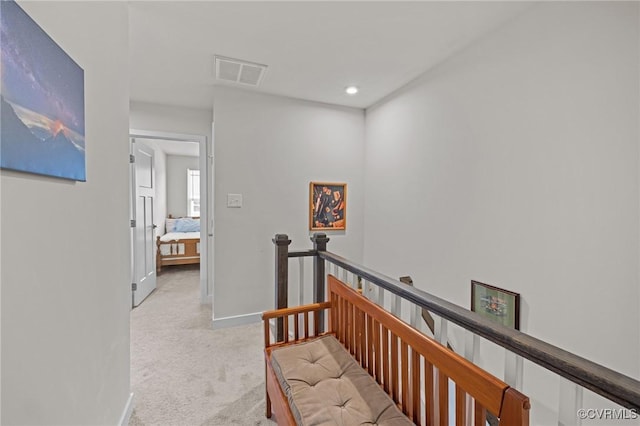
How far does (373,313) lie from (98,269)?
1.28 meters

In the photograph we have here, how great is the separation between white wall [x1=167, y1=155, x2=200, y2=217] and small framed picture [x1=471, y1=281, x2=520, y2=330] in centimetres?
608

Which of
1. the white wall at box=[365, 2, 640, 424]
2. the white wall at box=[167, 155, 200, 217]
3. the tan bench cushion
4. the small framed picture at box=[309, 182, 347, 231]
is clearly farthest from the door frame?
the white wall at box=[167, 155, 200, 217]

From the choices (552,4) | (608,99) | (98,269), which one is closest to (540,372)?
(608,99)

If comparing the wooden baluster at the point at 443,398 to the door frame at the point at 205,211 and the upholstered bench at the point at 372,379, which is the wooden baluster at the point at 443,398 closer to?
the upholstered bench at the point at 372,379

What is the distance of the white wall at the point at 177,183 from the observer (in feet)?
20.3

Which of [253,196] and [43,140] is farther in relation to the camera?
[253,196]

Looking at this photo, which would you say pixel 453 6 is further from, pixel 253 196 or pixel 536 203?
pixel 253 196

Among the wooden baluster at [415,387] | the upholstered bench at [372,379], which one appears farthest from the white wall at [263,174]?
the wooden baluster at [415,387]

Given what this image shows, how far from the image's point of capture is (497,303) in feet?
6.07

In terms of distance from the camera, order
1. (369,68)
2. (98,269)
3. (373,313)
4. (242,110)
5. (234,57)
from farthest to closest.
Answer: (242,110) < (369,68) < (234,57) < (373,313) < (98,269)

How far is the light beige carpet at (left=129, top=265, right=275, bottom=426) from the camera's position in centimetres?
169

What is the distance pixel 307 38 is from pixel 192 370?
2.60 m

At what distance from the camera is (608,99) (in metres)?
1.35

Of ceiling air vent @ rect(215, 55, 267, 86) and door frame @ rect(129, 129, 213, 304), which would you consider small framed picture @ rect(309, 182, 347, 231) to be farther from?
door frame @ rect(129, 129, 213, 304)
